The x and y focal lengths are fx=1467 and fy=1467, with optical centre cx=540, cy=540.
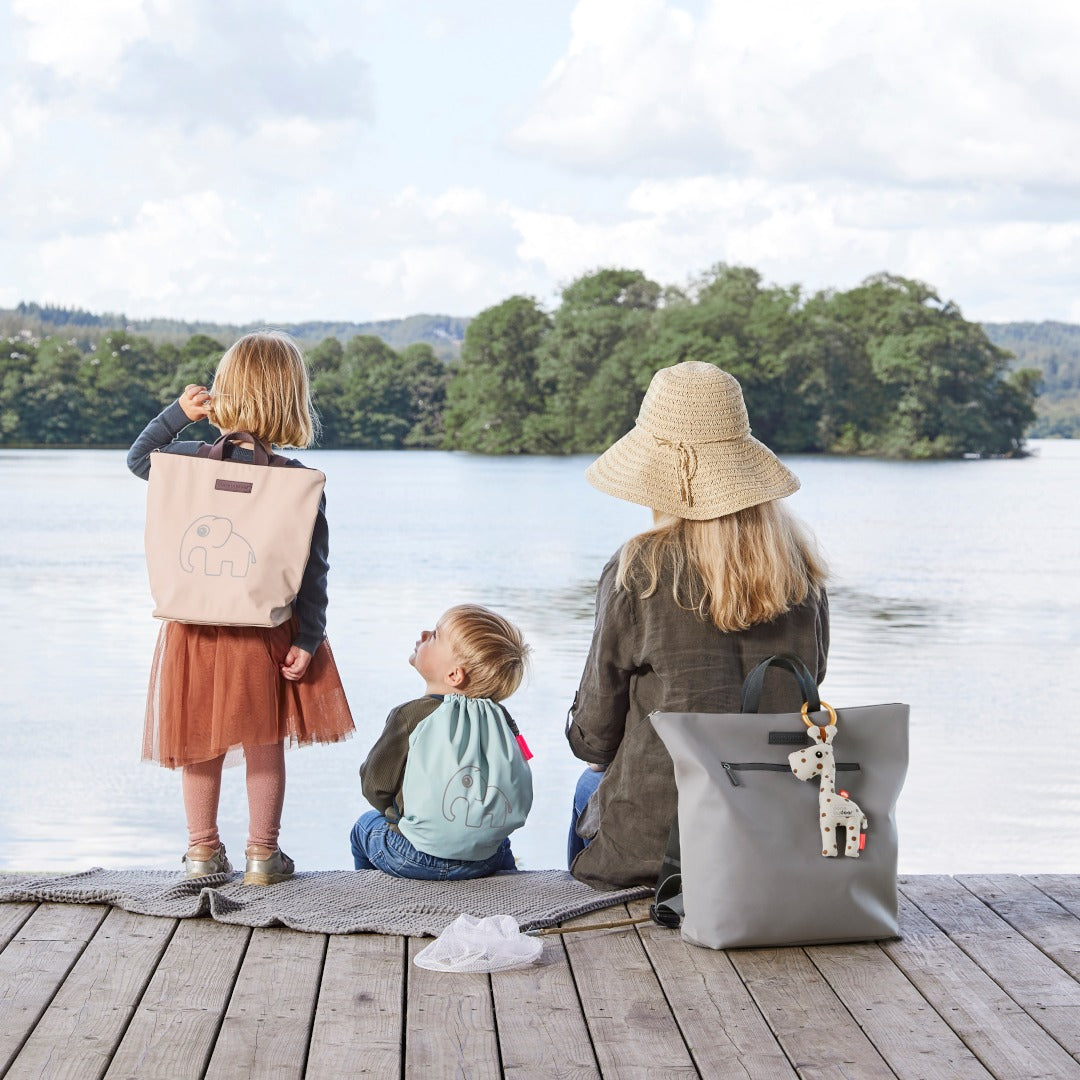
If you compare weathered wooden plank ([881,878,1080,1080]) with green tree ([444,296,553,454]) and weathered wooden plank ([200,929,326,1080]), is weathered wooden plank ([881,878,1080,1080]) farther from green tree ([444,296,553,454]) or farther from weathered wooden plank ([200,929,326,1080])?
green tree ([444,296,553,454])

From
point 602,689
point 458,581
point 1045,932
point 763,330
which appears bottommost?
point 458,581

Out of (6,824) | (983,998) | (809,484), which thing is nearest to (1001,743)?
(6,824)

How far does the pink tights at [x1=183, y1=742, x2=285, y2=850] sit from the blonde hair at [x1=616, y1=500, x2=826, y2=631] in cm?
79

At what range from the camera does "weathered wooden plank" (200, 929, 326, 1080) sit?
194 cm

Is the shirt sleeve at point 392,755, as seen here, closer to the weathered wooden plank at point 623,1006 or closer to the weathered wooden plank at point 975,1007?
the weathered wooden plank at point 623,1006

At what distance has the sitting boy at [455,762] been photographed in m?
2.72

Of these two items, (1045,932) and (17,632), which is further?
(17,632)

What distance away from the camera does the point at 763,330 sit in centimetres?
4056

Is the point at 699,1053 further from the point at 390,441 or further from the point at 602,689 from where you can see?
the point at 390,441

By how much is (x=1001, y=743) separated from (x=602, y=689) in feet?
15.3

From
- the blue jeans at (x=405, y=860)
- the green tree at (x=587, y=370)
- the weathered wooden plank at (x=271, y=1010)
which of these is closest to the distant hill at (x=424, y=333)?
the green tree at (x=587, y=370)

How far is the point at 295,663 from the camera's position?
2.74 meters

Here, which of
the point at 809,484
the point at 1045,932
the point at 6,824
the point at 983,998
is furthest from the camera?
the point at 809,484

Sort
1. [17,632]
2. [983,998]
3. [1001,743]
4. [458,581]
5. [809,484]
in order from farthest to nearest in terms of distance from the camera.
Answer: [809,484] → [458,581] → [17,632] → [1001,743] → [983,998]
